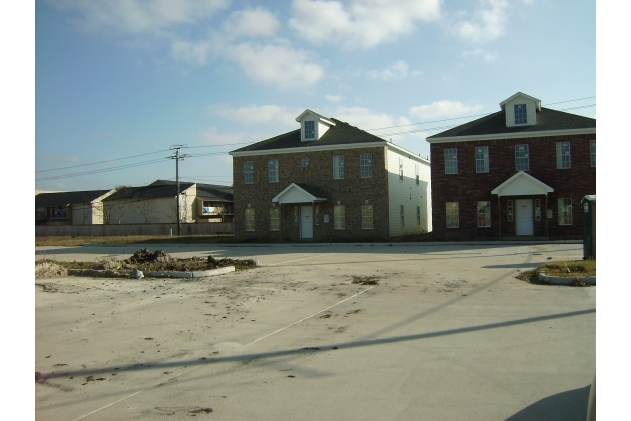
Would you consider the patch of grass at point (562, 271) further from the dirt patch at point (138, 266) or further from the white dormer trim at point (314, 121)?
the white dormer trim at point (314, 121)

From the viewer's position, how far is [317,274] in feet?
54.8

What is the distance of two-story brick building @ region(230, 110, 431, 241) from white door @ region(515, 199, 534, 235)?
815 centimetres

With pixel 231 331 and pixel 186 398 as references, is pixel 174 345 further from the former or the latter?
pixel 186 398

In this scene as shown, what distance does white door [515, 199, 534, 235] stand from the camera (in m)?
33.9

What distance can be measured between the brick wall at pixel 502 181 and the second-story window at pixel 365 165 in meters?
4.32

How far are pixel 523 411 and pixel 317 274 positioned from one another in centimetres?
1177

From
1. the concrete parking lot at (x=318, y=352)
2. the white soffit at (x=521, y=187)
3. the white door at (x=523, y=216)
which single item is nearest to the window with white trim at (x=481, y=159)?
the white soffit at (x=521, y=187)

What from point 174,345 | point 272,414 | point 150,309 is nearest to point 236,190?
point 150,309

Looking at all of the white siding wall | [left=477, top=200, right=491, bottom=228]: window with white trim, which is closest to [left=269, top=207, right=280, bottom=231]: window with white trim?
the white siding wall

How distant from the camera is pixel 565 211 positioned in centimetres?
3334

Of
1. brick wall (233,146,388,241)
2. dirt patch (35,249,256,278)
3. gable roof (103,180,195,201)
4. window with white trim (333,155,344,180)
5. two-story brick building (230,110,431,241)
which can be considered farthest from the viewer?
gable roof (103,180,195,201)

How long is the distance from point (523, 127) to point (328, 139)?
42.7 ft

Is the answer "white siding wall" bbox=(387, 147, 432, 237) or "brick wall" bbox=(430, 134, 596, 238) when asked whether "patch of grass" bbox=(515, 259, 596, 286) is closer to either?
"brick wall" bbox=(430, 134, 596, 238)

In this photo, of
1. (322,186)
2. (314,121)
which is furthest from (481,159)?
(314,121)
